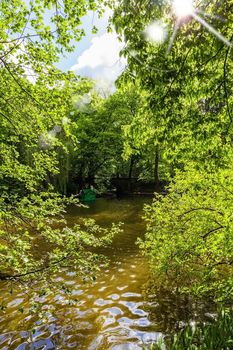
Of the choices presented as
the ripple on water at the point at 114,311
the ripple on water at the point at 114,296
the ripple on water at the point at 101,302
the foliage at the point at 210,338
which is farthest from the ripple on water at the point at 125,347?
the ripple on water at the point at 114,296

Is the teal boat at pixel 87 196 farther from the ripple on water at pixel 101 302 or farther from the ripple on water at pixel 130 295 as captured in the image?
the ripple on water at pixel 101 302

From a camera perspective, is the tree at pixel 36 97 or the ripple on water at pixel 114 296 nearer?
the tree at pixel 36 97

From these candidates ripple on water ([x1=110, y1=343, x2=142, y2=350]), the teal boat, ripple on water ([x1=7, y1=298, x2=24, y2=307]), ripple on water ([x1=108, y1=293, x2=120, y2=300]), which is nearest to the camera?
ripple on water ([x1=110, y1=343, x2=142, y2=350])

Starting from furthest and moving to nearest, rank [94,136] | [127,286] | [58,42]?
[94,136] < [127,286] < [58,42]

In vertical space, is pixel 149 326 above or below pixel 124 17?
below

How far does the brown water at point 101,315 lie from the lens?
275 inches

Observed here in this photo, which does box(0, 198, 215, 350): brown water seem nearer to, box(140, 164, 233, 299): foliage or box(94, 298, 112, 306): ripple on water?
box(94, 298, 112, 306): ripple on water

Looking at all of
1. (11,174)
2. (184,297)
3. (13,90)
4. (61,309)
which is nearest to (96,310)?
(61,309)

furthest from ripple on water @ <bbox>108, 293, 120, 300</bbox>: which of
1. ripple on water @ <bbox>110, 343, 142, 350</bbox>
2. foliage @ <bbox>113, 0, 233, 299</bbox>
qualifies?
foliage @ <bbox>113, 0, 233, 299</bbox>

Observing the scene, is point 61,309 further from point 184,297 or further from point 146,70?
→ point 146,70

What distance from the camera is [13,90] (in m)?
6.63

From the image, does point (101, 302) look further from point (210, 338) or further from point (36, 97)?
point (36, 97)

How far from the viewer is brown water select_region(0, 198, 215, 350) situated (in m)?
6.98

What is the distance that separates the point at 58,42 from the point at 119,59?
1985 mm
